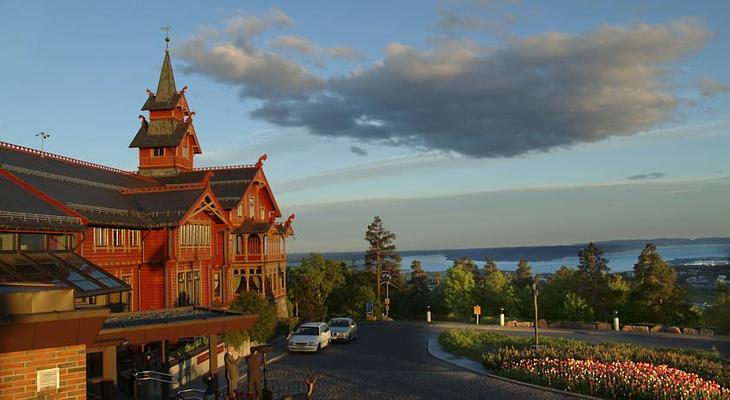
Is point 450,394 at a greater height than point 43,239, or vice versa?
point 43,239

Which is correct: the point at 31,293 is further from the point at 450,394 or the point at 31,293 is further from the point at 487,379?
the point at 487,379

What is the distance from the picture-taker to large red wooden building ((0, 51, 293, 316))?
2414 centimetres

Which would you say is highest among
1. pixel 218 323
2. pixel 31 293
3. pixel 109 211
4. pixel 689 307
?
pixel 109 211

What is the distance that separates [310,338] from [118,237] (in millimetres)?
11179

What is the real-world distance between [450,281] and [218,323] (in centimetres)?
5454

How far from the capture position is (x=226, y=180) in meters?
43.5

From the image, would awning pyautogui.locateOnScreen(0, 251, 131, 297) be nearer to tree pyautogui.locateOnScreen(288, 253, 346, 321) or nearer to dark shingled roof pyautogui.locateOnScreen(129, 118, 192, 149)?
dark shingled roof pyautogui.locateOnScreen(129, 118, 192, 149)

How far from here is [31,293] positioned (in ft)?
31.9

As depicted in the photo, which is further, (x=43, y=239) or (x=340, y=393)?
(x=43, y=239)

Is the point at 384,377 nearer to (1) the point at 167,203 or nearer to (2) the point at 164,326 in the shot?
(2) the point at 164,326

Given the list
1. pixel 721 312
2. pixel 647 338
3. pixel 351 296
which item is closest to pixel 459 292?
pixel 351 296

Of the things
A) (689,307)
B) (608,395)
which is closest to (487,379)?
(608,395)

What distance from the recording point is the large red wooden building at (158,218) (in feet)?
79.2

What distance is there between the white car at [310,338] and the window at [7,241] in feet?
44.1
